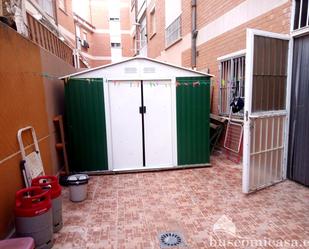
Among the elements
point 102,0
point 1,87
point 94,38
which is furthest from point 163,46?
point 102,0

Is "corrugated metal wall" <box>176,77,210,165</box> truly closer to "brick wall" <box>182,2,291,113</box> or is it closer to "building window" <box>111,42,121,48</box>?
"brick wall" <box>182,2,291,113</box>

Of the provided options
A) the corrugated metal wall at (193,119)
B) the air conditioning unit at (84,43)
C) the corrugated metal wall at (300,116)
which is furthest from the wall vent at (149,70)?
the air conditioning unit at (84,43)

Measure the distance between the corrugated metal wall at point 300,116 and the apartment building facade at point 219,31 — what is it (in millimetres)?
432

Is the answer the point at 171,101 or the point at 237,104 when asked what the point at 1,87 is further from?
the point at 237,104

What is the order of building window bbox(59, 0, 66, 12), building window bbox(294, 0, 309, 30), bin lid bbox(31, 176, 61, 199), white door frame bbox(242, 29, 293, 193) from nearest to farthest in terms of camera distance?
bin lid bbox(31, 176, 61, 199) < white door frame bbox(242, 29, 293, 193) < building window bbox(294, 0, 309, 30) < building window bbox(59, 0, 66, 12)

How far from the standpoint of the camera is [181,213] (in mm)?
2832

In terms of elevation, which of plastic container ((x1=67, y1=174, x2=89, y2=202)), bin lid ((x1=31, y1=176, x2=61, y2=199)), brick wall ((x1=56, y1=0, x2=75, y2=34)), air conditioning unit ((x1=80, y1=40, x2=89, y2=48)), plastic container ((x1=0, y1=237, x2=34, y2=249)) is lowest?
plastic container ((x1=67, y1=174, x2=89, y2=202))

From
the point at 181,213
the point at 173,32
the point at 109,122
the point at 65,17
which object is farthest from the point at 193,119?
the point at 65,17

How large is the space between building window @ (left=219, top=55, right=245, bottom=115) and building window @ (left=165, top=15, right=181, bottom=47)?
2998 millimetres

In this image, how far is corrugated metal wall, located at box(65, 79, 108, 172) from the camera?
401cm

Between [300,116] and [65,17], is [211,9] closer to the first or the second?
[300,116]

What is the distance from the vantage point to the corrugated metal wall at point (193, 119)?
13.9 feet

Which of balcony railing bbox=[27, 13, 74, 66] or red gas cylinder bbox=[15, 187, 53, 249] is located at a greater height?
balcony railing bbox=[27, 13, 74, 66]

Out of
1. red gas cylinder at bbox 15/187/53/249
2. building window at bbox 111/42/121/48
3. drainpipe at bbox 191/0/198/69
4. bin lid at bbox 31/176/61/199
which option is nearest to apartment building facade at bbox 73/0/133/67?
building window at bbox 111/42/121/48
